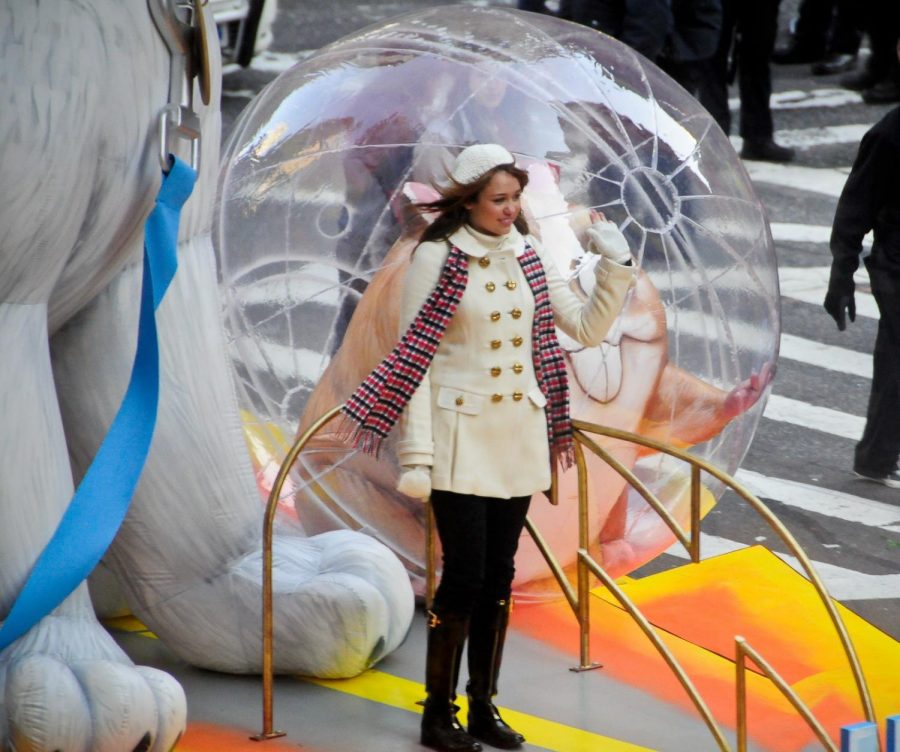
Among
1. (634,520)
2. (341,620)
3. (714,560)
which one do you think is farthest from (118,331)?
(714,560)

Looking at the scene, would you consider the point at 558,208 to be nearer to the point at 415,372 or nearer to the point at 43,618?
the point at 415,372

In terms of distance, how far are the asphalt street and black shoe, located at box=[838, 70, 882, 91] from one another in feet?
0.38

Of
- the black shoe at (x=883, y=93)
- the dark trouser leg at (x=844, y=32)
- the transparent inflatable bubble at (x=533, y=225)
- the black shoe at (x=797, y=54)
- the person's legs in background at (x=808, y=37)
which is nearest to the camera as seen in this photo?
the transparent inflatable bubble at (x=533, y=225)

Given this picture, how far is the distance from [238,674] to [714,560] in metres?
1.89

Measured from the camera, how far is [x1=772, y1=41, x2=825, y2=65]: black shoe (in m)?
13.8

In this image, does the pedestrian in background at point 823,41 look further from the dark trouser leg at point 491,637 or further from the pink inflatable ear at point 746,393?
the dark trouser leg at point 491,637

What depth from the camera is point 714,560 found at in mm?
5832

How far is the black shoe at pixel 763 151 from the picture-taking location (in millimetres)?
11461

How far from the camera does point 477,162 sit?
13.1ft

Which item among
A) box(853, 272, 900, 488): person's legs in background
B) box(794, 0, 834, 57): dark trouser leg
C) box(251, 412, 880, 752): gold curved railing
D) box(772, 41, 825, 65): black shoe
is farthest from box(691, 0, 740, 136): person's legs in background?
box(251, 412, 880, 752): gold curved railing

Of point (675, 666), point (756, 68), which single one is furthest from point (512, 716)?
point (756, 68)

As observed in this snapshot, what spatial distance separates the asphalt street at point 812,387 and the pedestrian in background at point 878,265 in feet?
0.61

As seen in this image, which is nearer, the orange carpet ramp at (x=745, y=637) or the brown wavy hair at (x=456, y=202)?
the brown wavy hair at (x=456, y=202)

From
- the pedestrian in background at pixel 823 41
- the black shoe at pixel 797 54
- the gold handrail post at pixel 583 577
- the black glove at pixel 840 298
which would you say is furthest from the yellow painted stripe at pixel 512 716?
the black shoe at pixel 797 54
